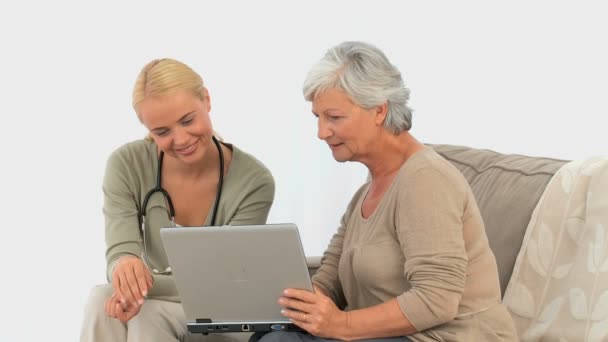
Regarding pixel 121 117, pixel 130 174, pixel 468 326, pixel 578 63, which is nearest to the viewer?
pixel 468 326

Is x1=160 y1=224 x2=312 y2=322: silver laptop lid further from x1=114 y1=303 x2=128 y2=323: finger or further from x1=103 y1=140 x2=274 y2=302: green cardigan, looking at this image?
x1=103 y1=140 x2=274 y2=302: green cardigan

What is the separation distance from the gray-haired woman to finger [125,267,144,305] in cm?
35

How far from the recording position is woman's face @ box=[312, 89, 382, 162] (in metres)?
1.96

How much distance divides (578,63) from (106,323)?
174cm

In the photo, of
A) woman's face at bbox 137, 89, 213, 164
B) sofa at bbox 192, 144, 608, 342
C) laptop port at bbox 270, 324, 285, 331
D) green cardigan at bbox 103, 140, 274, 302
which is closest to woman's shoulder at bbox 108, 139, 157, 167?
green cardigan at bbox 103, 140, 274, 302

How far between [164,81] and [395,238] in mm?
678

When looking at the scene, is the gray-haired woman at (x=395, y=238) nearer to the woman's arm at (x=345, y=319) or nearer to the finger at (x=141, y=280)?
the woman's arm at (x=345, y=319)

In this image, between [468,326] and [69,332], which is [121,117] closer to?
[69,332]

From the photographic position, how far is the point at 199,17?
11.0 ft

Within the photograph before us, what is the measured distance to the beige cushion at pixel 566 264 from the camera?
206 cm

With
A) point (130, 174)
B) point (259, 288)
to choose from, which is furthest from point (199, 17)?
point (259, 288)

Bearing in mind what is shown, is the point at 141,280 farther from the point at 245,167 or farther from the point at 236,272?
the point at 245,167

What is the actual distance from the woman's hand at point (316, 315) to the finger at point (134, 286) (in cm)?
39

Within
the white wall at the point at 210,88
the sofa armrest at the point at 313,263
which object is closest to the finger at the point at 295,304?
the sofa armrest at the point at 313,263
